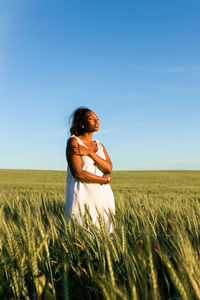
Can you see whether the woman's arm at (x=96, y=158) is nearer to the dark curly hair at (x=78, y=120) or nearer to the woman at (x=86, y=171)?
the woman at (x=86, y=171)

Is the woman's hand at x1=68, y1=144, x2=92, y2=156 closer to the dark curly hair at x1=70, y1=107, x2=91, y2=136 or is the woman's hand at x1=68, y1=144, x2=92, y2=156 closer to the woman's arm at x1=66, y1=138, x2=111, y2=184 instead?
the woman's arm at x1=66, y1=138, x2=111, y2=184

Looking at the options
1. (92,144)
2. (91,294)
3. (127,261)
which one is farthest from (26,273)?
(92,144)

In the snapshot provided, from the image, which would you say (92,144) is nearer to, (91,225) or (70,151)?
(70,151)

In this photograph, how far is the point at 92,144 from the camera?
8.54 ft

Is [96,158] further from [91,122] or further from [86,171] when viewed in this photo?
[91,122]

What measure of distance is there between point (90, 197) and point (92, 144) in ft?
1.75

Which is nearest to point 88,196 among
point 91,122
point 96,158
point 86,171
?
point 86,171

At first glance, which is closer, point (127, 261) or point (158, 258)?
point (127, 261)

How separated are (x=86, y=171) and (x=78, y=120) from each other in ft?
1.78

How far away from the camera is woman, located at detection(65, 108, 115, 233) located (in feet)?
7.49

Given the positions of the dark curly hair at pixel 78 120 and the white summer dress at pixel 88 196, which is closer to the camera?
the white summer dress at pixel 88 196

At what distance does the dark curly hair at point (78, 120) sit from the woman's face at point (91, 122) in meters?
0.05

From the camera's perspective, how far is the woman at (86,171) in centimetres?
228

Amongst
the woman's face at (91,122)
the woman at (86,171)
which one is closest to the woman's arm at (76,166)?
the woman at (86,171)
